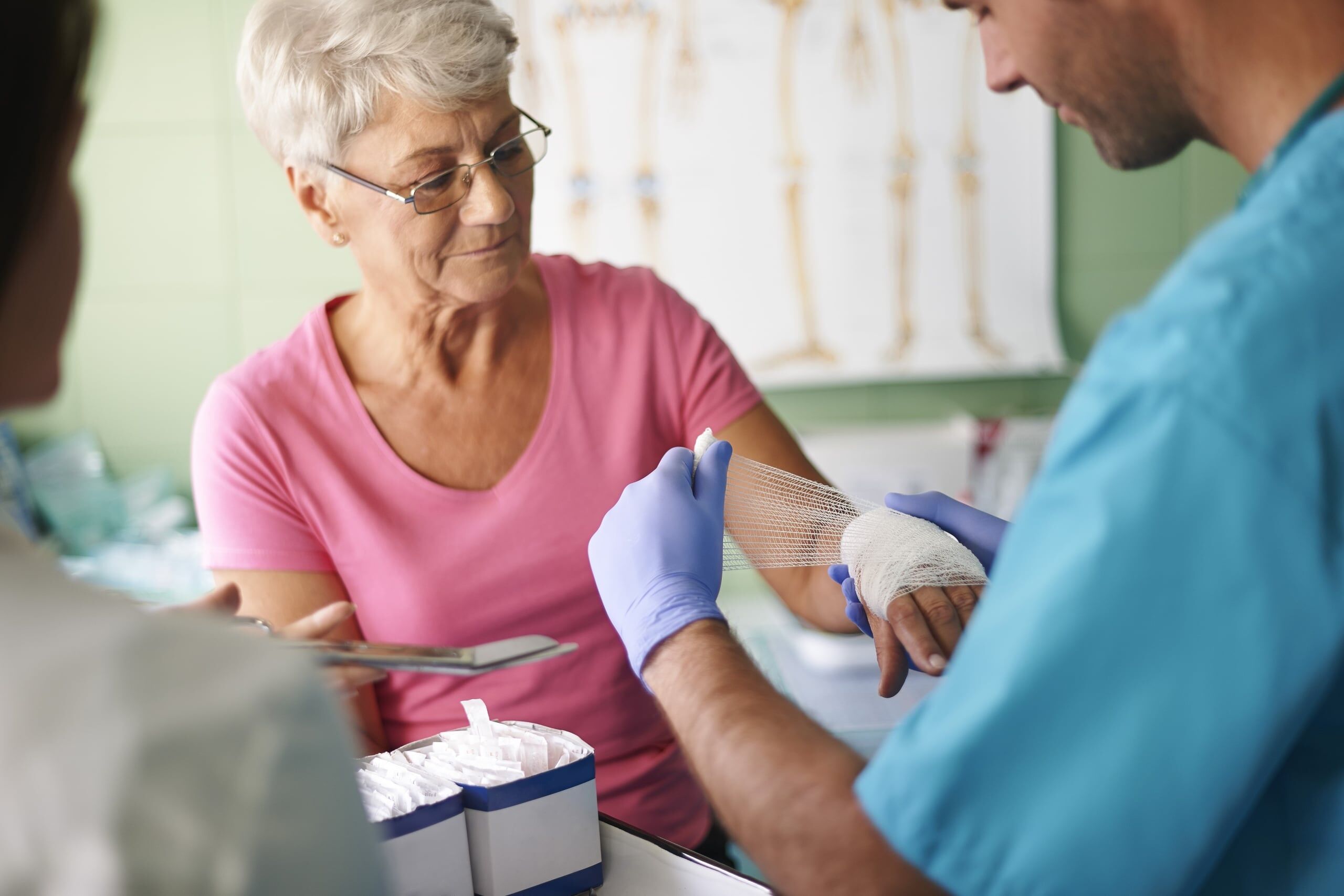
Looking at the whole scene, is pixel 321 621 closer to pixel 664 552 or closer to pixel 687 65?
pixel 664 552

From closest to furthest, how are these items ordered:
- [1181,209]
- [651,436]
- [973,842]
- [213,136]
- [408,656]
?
[973,842] → [408,656] → [651,436] → [213,136] → [1181,209]

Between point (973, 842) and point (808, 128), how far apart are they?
2.44m

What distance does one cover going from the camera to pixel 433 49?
4.08ft

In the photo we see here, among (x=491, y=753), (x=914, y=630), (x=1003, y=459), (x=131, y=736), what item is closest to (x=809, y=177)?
(x=1003, y=459)

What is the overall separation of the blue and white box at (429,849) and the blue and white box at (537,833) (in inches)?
0.6

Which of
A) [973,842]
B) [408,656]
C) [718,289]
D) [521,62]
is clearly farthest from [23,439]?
[973,842]

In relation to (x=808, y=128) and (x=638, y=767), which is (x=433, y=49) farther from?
(x=808, y=128)

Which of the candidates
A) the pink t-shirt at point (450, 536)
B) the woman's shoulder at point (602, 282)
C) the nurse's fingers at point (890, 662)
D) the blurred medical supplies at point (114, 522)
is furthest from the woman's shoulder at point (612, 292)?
the blurred medical supplies at point (114, 522)

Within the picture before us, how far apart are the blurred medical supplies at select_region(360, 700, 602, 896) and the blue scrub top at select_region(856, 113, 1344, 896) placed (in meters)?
0.34

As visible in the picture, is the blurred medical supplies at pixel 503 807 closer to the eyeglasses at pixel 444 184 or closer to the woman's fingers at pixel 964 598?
the woman's fingers at pixel 964 598

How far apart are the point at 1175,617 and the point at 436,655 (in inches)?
18.8

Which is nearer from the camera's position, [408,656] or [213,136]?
[408,656]

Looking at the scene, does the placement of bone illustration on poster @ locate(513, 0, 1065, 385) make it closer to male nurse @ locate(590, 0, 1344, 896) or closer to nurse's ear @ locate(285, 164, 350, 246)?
nurse's ear @ locate(285, 164, 350, 246)

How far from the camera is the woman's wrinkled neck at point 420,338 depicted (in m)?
1.41
